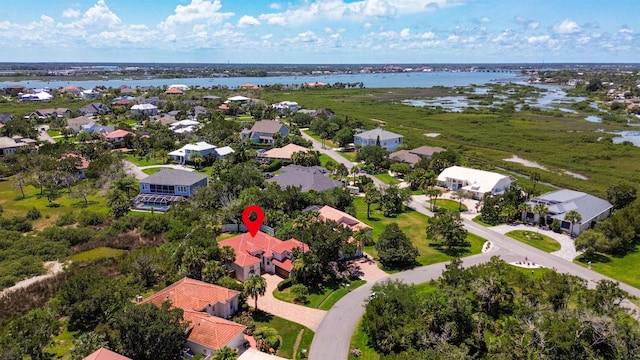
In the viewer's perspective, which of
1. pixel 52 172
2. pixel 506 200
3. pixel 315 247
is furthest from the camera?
pixel 52 172

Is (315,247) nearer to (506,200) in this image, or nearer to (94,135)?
(506,200)

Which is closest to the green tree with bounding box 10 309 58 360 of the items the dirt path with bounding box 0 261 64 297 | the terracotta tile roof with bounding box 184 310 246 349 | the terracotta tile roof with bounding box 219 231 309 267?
the terracotta tile roof with bounding box 184 310 246 349

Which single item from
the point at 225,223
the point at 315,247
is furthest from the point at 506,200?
the point at 225,223

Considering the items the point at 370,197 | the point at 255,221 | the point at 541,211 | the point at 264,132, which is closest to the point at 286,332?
the point at 255,221

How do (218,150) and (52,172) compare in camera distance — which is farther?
(218,150)

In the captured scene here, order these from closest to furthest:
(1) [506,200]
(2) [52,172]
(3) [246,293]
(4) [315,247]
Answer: (3) [246,293]
(4) [315,247]
(1) [506,200]
(2) [52,172]

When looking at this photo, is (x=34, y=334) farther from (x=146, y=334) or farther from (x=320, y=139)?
(x=320, y=139)

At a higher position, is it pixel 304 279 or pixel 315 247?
pixel 315 247
